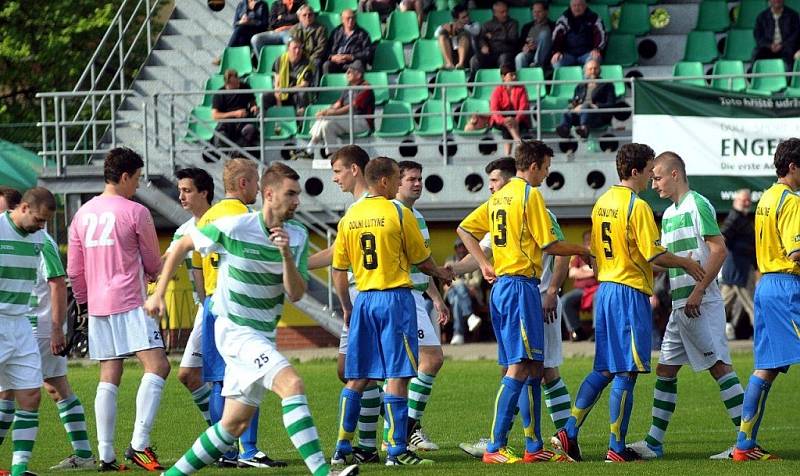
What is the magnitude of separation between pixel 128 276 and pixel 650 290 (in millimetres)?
3663

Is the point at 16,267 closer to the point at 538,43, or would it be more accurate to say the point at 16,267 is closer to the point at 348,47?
the point at 348,47

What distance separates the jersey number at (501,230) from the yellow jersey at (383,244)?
26.1 inches

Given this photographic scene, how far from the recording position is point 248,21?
24.4 meters

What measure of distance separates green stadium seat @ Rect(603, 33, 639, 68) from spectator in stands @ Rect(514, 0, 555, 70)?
139 cm

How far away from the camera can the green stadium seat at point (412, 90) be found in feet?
75.5

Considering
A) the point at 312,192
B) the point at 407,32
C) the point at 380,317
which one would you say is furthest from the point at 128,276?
the point at 407,32

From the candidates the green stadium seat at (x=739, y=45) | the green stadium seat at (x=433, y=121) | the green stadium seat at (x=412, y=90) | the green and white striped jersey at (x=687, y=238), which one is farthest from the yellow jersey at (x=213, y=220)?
the green stadium seat at (x=739, y=45)

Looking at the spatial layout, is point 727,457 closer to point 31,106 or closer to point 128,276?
point 128,276

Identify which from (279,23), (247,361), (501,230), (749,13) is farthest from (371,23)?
(247,361)

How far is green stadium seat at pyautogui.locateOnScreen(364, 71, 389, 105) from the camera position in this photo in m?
23.0

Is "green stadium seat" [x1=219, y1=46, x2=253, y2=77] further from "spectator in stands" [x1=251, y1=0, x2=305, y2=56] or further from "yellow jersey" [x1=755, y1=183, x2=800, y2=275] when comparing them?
"yellow jersey" [x1=755, y1=183, x2=800, y2=275]

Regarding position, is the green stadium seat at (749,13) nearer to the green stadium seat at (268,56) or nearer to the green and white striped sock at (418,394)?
the green stadium seat at (268,56)

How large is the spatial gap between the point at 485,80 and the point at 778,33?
15.2 feet

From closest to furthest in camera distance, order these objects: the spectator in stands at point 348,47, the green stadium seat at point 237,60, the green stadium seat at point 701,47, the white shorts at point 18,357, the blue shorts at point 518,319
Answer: the white shorts at point 18,357 < the blue shorts at point 518,319 < the spectator in stands at point 348,47 < the green stadium seat at point 701,47 < the green stadium seat at point 237,60
